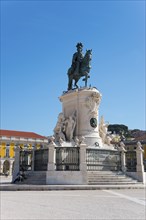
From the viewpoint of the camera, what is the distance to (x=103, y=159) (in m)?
17.6

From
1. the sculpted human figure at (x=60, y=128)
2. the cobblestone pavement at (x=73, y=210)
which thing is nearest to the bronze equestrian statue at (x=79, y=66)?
the sculpted human figure at (x=60, y=128)

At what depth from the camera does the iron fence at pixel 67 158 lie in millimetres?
16516

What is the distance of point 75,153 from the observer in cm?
1664

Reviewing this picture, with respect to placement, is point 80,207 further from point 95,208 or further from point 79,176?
point 79,176

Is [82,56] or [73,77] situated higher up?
[82,56]

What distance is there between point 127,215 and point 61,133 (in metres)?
13.0

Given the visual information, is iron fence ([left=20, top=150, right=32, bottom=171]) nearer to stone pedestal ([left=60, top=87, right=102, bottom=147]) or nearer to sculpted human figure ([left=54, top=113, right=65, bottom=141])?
sculpted human figure ([left=54, top=113, right=65, bottom=141])

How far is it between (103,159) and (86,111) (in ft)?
12.6

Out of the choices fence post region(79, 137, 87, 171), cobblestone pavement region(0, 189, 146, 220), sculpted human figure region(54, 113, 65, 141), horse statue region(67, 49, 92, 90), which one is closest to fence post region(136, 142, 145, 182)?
fence post region(79, 137, 87, 171)

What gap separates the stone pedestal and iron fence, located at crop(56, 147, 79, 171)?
2683 mm

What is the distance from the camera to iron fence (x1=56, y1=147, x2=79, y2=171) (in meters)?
16.5

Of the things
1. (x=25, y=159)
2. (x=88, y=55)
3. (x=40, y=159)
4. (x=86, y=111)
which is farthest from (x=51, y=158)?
(x=88, y=55)

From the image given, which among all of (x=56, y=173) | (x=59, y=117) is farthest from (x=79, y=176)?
(x=59, y=117)

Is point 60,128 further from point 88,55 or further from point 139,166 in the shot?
point 88,55
